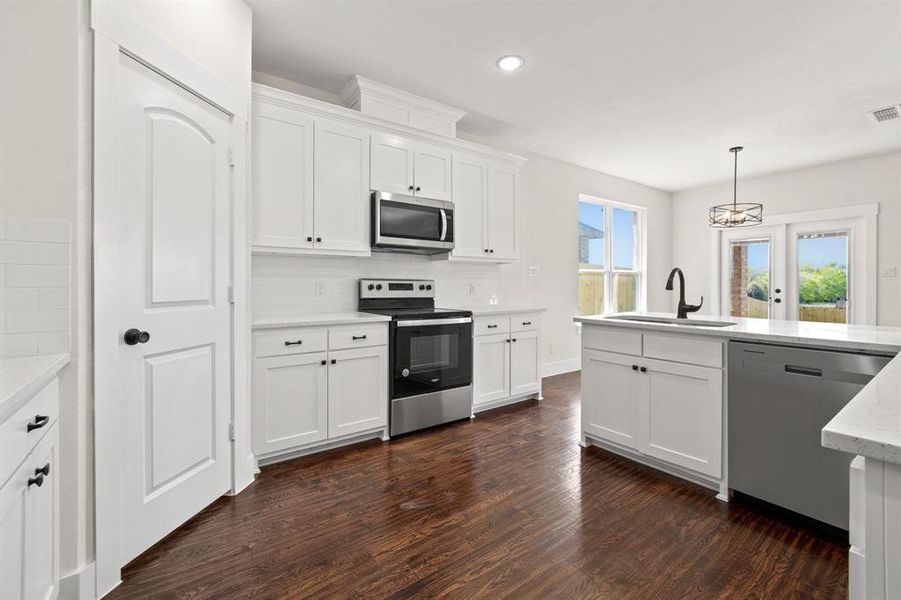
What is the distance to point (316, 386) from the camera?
108 inches

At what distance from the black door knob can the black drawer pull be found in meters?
0.46

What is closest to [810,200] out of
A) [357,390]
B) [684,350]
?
[684,350]

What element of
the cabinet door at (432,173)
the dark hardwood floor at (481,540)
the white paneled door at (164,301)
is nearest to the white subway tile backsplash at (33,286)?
the white paneled door at (164,301)

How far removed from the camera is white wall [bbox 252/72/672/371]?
3227 mm

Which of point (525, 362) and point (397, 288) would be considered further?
point (525, 362)

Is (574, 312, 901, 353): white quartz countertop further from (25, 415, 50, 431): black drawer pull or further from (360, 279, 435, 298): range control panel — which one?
(25, 415, 50, 431): black drawer pull

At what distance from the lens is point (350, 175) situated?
3.16 meters

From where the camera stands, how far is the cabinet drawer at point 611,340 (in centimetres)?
259

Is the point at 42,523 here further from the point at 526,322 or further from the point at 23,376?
the point at 526,322

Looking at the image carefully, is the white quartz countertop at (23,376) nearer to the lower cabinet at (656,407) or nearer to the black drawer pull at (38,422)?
the black drawer pull at (38,422)

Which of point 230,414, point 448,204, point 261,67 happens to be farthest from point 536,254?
point 230,414

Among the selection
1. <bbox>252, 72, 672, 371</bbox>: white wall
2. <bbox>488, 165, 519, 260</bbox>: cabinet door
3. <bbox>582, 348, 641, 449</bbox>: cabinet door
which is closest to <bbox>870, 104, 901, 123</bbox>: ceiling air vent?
<bbox>252, 72, 672, 371</bbox>: white wall

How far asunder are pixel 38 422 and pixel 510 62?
10.4 feet

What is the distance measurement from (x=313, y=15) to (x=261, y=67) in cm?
84
